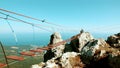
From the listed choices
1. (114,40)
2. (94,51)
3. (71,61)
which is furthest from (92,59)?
(114,40)

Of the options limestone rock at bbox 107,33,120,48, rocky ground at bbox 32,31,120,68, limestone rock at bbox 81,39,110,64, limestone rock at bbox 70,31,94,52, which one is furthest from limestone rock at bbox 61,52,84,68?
limestone rock at bbox 70,31,94,52

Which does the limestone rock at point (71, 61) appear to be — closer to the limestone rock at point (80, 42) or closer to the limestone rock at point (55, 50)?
the limestone rock at point (80, 42)

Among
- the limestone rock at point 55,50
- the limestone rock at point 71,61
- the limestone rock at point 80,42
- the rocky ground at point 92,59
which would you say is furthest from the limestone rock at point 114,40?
the limestone rock at point 55,50

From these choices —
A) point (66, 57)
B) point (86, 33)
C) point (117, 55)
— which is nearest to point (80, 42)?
point (86, 33)

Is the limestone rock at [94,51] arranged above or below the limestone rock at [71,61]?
above

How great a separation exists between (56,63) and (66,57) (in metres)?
2.48

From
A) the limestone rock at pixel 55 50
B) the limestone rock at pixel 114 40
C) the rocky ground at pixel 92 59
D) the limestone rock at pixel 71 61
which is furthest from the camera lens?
the limestone rock at pixel 55 50

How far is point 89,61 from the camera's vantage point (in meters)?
38.0

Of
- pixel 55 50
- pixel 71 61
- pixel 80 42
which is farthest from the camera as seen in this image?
pixel 55 50

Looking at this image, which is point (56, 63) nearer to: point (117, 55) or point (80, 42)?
point (117, 55)

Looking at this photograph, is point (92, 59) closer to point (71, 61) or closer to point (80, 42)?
point (71, 61)

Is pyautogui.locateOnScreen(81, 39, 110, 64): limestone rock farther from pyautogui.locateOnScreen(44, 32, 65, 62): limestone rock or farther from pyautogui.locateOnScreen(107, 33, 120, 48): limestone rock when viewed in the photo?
pyautogui.locateOnScreen(44, 32, 65, 62): limestone rock

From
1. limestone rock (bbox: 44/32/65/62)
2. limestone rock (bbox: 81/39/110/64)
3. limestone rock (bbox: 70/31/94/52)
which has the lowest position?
limestone rock (bbox: 44/32/65/62)

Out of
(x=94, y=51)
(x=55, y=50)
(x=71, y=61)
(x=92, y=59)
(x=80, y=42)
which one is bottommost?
(x=55, y=50)
